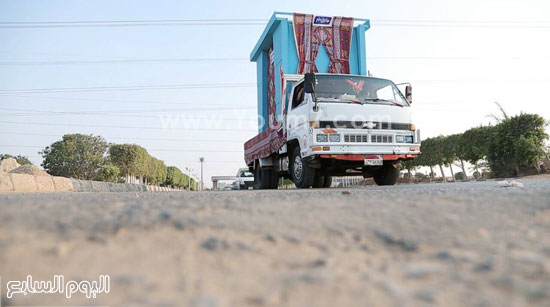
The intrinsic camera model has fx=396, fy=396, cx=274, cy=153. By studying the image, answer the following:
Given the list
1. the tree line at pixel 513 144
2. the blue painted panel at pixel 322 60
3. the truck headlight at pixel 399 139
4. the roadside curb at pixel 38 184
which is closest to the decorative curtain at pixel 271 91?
the blue painted panel at pixel 322 60

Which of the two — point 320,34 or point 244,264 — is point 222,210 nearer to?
point 244,264

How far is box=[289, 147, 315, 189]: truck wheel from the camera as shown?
25.3ft

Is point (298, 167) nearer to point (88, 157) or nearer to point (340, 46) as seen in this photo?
point (340, 46)

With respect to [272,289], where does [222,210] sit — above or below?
above

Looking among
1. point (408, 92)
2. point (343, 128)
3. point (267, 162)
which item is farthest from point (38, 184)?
point (408, 92)

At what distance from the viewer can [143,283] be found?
1.14 metres

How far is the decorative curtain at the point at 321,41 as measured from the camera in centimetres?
1117

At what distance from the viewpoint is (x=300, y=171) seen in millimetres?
8094

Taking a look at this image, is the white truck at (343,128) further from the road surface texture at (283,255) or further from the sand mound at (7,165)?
the sand mound at (7,165)

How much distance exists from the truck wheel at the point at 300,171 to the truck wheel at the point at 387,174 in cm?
194

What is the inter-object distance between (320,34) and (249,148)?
397 cm

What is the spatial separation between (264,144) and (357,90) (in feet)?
10.4

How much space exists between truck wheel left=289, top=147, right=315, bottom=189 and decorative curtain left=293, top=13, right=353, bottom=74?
3.68 m

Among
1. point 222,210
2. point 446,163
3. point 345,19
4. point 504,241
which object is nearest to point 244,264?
point 222,210
